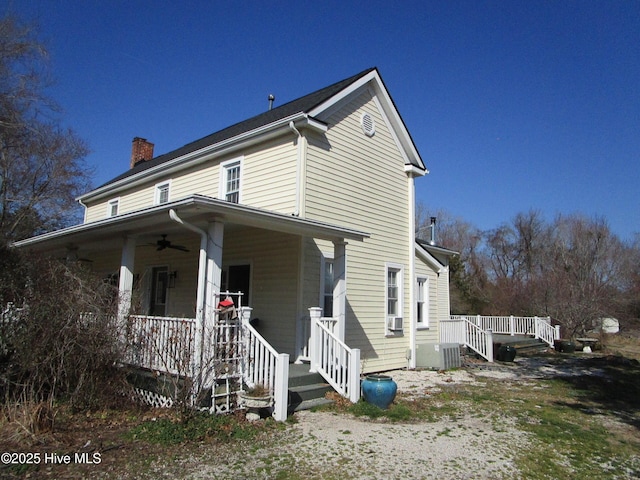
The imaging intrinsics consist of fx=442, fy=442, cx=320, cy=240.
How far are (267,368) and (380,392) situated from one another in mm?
2124

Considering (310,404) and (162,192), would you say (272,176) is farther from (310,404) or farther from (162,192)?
(162,192)

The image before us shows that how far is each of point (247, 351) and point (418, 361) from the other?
24.1ft

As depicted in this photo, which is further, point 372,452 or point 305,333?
point 305,333

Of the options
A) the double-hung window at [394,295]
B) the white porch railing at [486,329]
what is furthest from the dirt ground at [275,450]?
the white porch railing at [486,329]

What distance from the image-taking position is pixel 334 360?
840 centimetres

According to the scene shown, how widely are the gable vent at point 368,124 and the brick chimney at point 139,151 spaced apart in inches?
520

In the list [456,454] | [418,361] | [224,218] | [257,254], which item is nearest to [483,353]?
[418,361]

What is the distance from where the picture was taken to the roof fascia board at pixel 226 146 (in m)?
10.4

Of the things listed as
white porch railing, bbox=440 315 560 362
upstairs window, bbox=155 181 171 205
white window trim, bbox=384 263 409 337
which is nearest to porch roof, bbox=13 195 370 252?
white window trim, bbox=384 263 409 337

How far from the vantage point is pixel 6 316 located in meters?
6.81

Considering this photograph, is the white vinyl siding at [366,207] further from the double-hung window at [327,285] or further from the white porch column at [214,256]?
the white porch column at [214,256]

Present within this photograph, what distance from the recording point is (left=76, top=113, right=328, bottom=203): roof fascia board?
10.4 meters

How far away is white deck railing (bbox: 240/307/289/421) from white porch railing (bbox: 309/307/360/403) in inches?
56.4

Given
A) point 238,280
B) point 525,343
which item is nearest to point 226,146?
point 238,280
